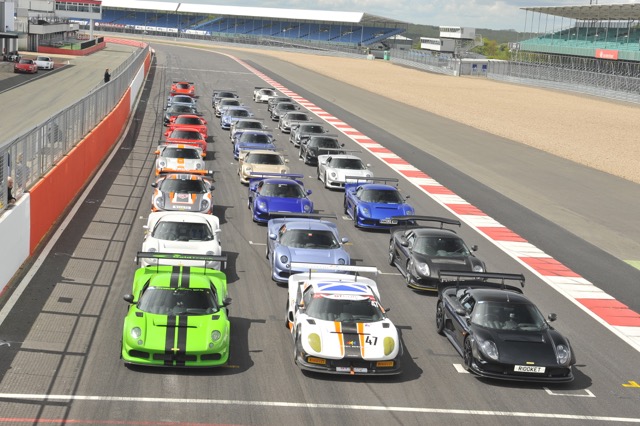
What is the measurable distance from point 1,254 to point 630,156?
37416 millimetres

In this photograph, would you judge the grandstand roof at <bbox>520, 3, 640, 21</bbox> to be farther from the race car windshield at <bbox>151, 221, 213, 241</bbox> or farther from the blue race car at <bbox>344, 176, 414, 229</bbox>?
the race car windshield at <bbox>151, 221, 213, 241</bbox>

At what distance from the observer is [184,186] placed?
25.0 m

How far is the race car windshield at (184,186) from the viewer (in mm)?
24812

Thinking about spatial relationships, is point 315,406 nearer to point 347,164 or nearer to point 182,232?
point 182,232

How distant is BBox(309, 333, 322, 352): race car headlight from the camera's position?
1433cm

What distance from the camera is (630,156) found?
154 ft

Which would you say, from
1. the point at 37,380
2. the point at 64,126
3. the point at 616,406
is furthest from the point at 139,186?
the point at 616,406

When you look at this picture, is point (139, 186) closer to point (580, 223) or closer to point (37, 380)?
point (580, 223)

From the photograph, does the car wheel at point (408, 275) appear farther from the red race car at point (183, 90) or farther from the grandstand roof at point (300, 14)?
the grandstand roof at point (300, 14)

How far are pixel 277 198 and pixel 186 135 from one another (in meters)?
11.4

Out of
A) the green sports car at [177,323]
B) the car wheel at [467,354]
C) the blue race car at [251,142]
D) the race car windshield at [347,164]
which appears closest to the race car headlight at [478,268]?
the car wheel at [467,354]

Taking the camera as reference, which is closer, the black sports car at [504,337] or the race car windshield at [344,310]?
the black sports car at [504,337]

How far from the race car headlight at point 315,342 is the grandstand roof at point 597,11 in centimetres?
9328

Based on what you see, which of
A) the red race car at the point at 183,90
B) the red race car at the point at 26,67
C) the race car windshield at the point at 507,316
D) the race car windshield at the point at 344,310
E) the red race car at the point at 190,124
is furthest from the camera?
the red race car at the point at 26,67
